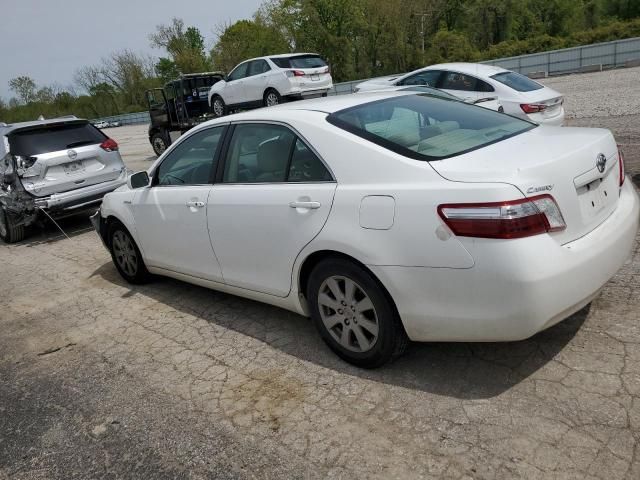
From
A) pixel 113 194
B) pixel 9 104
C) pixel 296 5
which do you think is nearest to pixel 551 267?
pixel 113 194

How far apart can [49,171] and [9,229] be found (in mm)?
1201

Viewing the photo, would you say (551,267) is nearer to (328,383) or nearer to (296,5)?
(328,383)

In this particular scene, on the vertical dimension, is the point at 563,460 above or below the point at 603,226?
below

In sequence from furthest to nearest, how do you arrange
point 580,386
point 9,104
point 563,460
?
1. point 9,104
2. point 580,386
3. point 563,460

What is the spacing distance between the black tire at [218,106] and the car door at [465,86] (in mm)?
8828

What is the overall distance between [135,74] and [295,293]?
233 feet

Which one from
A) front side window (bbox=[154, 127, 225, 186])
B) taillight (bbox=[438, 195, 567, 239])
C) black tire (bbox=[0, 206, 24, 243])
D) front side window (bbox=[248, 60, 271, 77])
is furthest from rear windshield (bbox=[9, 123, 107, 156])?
front side window (bbox=[248, 60, 271, 77])

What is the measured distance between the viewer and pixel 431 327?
2.84m

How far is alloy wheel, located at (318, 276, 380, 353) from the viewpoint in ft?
10.1

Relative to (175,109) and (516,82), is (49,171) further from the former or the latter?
(175,109)

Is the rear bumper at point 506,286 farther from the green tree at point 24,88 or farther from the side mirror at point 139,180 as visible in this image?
the green tree at point 24,88

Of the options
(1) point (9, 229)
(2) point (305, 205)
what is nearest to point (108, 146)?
(1) point (9, 229)

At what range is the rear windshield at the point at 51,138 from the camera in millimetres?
7848

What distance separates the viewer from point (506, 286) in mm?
2520
